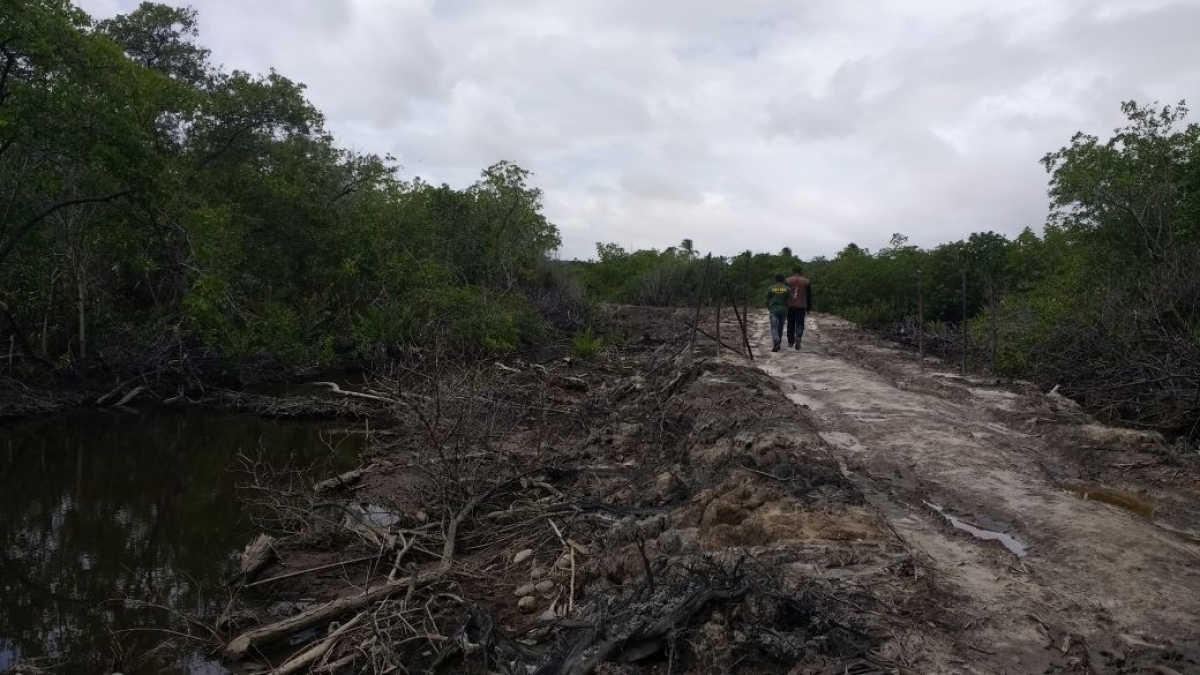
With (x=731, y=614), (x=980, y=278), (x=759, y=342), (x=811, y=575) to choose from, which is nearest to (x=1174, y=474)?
(x=811, y=575)

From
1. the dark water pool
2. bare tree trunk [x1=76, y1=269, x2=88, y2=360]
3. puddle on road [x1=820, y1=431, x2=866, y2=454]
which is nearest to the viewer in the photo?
the dark water pool

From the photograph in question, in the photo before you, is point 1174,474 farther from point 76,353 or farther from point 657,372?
point 76,353

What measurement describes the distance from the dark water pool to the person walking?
8282mm

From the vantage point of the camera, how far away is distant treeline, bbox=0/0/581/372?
1362 centimetres

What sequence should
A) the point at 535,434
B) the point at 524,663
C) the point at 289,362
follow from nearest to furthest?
the point at 524,663
the point at 535,434
the point at 289,362

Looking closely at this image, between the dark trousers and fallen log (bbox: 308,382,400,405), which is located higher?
the dark trousers

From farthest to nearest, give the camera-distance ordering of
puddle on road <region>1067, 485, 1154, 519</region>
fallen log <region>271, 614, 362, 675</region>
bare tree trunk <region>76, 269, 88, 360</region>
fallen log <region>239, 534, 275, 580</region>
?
bare tree trunk <region>76, 269, 88, 360</region> < fallen log <region>239, 534, 275, 580</region> < puddle on road <region>1067, 485, 1154, 519</region> < fallen log <region>271, 614, 362, 675</region>

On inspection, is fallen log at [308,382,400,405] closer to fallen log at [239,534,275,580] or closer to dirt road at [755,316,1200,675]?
fallen log at [239,534,275,580]

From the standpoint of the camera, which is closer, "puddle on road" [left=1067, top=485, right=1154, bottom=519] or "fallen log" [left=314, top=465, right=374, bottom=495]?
"puddle on road" [left=1067, top=485, right=1154, bottom=519]

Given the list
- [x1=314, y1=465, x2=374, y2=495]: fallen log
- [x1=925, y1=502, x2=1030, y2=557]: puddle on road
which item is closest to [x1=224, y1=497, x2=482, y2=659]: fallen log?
[x1=314, y1=465, x2=374, y2=495]: fallen log

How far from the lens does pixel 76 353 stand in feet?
54.9

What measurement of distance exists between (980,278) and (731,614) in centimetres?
2207

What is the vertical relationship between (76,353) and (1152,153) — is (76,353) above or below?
below

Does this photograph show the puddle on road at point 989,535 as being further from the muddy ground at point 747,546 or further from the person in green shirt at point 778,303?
the person in green shirt at point 778,303
